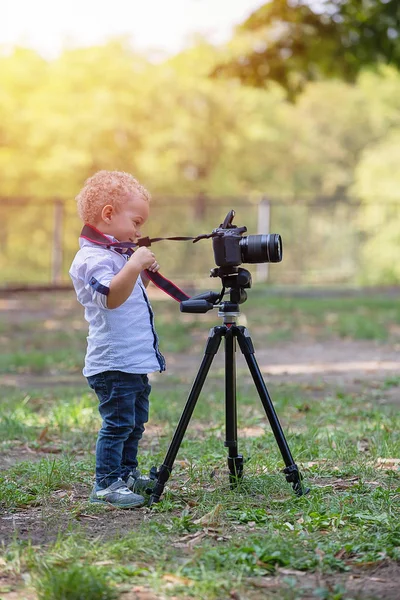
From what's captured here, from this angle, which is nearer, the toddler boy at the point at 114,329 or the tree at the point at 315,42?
the toddler boy at the point at 114,329

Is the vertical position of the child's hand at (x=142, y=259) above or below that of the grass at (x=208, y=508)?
above

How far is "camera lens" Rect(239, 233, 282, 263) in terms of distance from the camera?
Result: 3.73 m

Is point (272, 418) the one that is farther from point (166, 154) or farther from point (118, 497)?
point (166, 154)

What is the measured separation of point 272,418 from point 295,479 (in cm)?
28

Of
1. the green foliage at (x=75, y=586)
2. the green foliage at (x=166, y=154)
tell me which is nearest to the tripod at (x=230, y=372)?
the green foliage at (x=75, y=586)

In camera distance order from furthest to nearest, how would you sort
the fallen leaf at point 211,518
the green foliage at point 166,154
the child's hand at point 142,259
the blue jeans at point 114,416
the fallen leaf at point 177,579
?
the green foliage at point 166,154 < the blue jeans at point 114,416 < the child's hand at point 142,259 < the fallen leaf at point 211,518 < the fallen leaf at point 177,579

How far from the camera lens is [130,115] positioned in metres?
28.0

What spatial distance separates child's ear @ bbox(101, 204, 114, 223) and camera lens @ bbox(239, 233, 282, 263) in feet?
2.01

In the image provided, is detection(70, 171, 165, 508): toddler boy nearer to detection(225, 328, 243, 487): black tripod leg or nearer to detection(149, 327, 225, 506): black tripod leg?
detection(149, 327, 225, 506): black tripod leg

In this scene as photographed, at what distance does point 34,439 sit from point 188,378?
2.81m

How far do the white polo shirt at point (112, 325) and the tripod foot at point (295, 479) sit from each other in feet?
2.30

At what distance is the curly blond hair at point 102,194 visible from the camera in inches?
156

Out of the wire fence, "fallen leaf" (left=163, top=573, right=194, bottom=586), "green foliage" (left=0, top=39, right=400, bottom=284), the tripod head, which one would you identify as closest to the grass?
"fallen leaf" (left=163, top=573, right=194, bottom=586)

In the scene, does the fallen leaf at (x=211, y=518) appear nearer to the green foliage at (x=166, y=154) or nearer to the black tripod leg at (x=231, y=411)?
the black tripod leg at (x=231, y=411)
